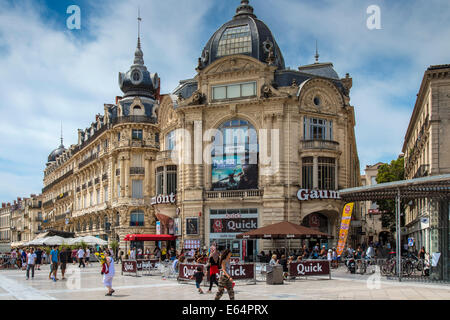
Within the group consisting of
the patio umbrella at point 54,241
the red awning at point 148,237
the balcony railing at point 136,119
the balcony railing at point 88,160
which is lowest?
the patio umbrella at point 54,241

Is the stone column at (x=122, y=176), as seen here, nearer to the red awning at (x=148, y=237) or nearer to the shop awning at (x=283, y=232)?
the red awning at (x=148, y=237)

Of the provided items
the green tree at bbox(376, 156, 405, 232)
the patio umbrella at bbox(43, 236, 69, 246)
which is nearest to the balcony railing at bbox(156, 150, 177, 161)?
the patio umbrella at bbox(43, 236, 69, 246)

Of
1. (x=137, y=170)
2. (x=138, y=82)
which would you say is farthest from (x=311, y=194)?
(x=138, y=82)

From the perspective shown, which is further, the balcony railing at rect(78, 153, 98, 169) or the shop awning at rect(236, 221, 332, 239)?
the balcony railing at rect(78, 153, 98, 169)

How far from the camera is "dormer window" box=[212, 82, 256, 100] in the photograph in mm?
43750

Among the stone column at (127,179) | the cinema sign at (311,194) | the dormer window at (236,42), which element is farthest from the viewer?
the stone column at (127,179)

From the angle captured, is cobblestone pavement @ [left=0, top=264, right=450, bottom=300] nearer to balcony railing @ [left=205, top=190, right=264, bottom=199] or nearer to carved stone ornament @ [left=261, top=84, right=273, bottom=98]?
balcony railing @ [left=205, top=190, right=264, bottom=199]

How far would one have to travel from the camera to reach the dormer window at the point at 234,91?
4375 centimetres

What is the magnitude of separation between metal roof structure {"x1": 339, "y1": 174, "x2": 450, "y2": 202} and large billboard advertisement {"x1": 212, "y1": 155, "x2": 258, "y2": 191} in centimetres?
1789

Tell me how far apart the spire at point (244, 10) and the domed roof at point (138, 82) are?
1832 centimetres

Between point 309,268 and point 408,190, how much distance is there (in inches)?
224

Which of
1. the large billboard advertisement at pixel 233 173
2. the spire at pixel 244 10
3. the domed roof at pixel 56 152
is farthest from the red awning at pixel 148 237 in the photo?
the domed roof at pixel 56 152

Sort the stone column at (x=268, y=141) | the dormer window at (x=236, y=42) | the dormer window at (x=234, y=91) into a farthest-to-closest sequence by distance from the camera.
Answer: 1. the dormer window at (x=236, y=42)
2. the dormer window at (x=234, y=91)
3. the stone column at (x=268, y=141)

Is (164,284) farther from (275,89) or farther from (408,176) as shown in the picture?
(408,176)
